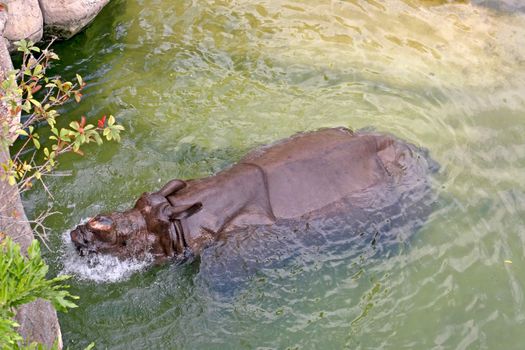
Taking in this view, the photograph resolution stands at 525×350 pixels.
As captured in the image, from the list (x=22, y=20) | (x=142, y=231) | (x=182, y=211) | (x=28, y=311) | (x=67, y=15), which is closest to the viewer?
(x=28, y=311)

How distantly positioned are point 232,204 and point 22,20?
4.39 meters

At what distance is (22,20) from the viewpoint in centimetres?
847

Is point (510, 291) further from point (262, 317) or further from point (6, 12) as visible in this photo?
point (6, 12)

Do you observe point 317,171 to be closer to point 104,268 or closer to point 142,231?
point 142,231

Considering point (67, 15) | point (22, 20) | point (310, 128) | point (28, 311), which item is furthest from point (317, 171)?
point (67, 15)

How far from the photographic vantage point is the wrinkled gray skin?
238 inches

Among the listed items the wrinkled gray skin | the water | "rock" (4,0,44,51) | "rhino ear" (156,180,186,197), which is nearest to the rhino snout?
the wrinkled gray skin

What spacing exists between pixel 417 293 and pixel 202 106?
363 centimetres

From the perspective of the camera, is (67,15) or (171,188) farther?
(67,15)

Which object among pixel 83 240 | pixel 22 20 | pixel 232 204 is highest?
pixel 22 20

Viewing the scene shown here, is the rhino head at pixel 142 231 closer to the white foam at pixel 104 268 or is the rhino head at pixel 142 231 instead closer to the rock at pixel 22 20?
the white foam at pixel 104 268

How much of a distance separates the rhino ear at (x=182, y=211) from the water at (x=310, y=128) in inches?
17.5

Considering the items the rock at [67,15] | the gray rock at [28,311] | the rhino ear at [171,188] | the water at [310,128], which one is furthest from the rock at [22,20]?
the rhino ear at [171,188]

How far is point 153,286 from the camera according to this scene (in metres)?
6.18
